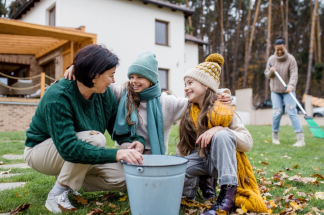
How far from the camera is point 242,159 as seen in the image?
2.03 m

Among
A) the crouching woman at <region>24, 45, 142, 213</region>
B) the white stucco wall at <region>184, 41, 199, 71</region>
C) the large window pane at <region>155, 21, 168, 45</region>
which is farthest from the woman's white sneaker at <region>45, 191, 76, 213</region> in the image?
the white stucco wall at <region>184, 41, 199, 71</region>

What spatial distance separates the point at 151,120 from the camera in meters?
2.30

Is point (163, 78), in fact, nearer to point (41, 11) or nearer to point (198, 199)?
point (41, 11)

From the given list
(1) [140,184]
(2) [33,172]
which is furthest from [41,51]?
(1) [140,184]

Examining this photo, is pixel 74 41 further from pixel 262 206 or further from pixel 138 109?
pixel 262 206

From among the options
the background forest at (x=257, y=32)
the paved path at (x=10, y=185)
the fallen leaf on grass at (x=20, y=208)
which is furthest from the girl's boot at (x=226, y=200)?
the background forest at (x=257, y=32)

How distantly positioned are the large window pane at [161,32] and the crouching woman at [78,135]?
39.2 feet

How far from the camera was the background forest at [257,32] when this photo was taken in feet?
71.9

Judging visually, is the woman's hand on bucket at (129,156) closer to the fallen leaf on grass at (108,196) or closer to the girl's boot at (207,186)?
the fallen leaf on grass at (108,196)

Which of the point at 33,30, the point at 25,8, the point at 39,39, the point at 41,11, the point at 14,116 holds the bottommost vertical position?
the point at 14,116

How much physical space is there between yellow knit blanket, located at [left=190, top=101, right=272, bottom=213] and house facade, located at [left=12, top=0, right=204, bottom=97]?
1013cm

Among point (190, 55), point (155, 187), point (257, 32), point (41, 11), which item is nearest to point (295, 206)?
point (155, 187)

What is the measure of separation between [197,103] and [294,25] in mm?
26705

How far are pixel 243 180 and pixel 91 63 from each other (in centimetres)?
130
